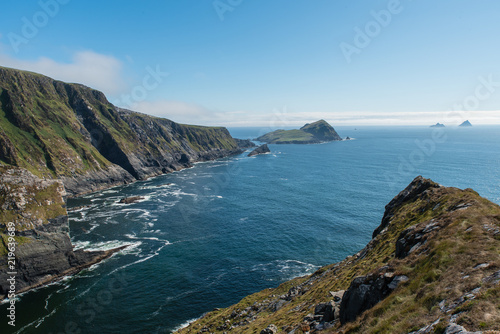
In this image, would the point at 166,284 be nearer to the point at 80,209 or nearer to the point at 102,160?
the point at 80,209

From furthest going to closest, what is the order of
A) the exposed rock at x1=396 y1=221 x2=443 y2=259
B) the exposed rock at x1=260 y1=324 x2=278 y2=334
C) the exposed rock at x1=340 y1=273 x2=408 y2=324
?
the exposed rock at x1=260 y1=324 x2=278 y2=334, the exposed rock at x1=396 y1=221 x2=443 y2=259, the exposed rock at x1=340 y1=273 x2=408 y2=324

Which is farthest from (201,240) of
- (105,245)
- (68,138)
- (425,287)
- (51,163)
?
(68,138)

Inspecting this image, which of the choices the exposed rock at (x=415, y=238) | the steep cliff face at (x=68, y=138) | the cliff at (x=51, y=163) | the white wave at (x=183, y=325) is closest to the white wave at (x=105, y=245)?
the cliff at (x=51, y=163)

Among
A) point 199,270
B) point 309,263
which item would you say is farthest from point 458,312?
point 199,270

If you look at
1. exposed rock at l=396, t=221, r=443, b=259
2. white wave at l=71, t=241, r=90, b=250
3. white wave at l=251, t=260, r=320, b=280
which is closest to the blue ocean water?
white wave at l=251, t=260, r=320, b=280

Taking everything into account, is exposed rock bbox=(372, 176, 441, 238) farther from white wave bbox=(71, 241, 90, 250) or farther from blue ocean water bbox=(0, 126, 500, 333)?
white wave bbox=(71, 241, 90, 250)

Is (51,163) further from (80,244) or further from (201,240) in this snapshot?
(201,240)

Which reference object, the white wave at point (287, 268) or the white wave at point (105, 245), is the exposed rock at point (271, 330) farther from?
the white wave at point (105, 245)
